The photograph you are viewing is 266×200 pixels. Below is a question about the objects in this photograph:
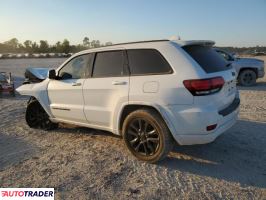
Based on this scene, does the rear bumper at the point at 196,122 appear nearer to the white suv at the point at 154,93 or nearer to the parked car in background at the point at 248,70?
the white suv at the point at 154,93

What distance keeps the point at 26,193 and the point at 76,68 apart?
250cm

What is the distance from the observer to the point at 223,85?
4250mm

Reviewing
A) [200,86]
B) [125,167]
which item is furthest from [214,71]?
[125,167]

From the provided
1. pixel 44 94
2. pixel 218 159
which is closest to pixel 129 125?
pixel 218 159

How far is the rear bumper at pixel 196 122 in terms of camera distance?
4.00 m

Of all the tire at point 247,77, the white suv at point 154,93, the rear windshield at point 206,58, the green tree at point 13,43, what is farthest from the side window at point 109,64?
the green tree at point 13,43

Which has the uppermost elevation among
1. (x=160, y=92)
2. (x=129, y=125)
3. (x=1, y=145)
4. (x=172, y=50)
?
(x=172, y=50)

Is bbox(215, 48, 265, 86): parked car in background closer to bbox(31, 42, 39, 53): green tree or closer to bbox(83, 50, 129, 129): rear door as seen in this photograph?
bbox(83, 50, 129, 129): rear door

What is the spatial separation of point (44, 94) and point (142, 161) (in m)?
Result: 2.67

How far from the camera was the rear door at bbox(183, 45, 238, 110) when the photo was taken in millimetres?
4062

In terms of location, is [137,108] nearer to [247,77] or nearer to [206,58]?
[206,58]

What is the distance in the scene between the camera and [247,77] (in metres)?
13.1

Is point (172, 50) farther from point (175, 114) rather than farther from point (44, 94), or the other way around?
point (44, 94)

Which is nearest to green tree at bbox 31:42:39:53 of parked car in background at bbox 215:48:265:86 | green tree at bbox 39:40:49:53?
green tree at bbox 39:40:49:53
